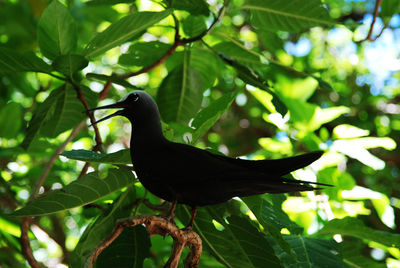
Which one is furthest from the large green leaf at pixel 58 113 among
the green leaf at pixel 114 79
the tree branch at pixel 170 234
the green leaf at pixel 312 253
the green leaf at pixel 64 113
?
the green leaf at pixel 312 253

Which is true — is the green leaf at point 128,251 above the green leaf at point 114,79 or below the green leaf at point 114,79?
below

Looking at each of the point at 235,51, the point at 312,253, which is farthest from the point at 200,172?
the point at 235,51

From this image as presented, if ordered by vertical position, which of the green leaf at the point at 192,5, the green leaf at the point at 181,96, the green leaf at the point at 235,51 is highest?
the green leaf at the point at 235,51

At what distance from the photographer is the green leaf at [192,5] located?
75.0 inches

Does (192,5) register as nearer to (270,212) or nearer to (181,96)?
(181,96)

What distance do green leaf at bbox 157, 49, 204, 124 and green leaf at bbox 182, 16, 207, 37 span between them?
0.56ft

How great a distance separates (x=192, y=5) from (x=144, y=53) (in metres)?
0.43

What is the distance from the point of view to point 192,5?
6.31 feet

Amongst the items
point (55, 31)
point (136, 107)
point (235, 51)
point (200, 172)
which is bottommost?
point (200, 172)

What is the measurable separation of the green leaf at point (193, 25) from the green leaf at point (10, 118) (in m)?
0.91

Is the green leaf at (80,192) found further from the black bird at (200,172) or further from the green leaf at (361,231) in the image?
the green leaf at (361,231)

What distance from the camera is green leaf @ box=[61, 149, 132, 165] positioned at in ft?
4.41

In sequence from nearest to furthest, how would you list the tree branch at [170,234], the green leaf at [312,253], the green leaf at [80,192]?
the tree branch at [170,234] → the green leaf at [80,192] → the green leaf at [312,253]

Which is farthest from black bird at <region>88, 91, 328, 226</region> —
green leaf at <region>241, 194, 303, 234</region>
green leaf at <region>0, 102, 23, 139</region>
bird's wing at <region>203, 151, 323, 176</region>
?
green leaf at <region>0, 102, 23, 139</region>
